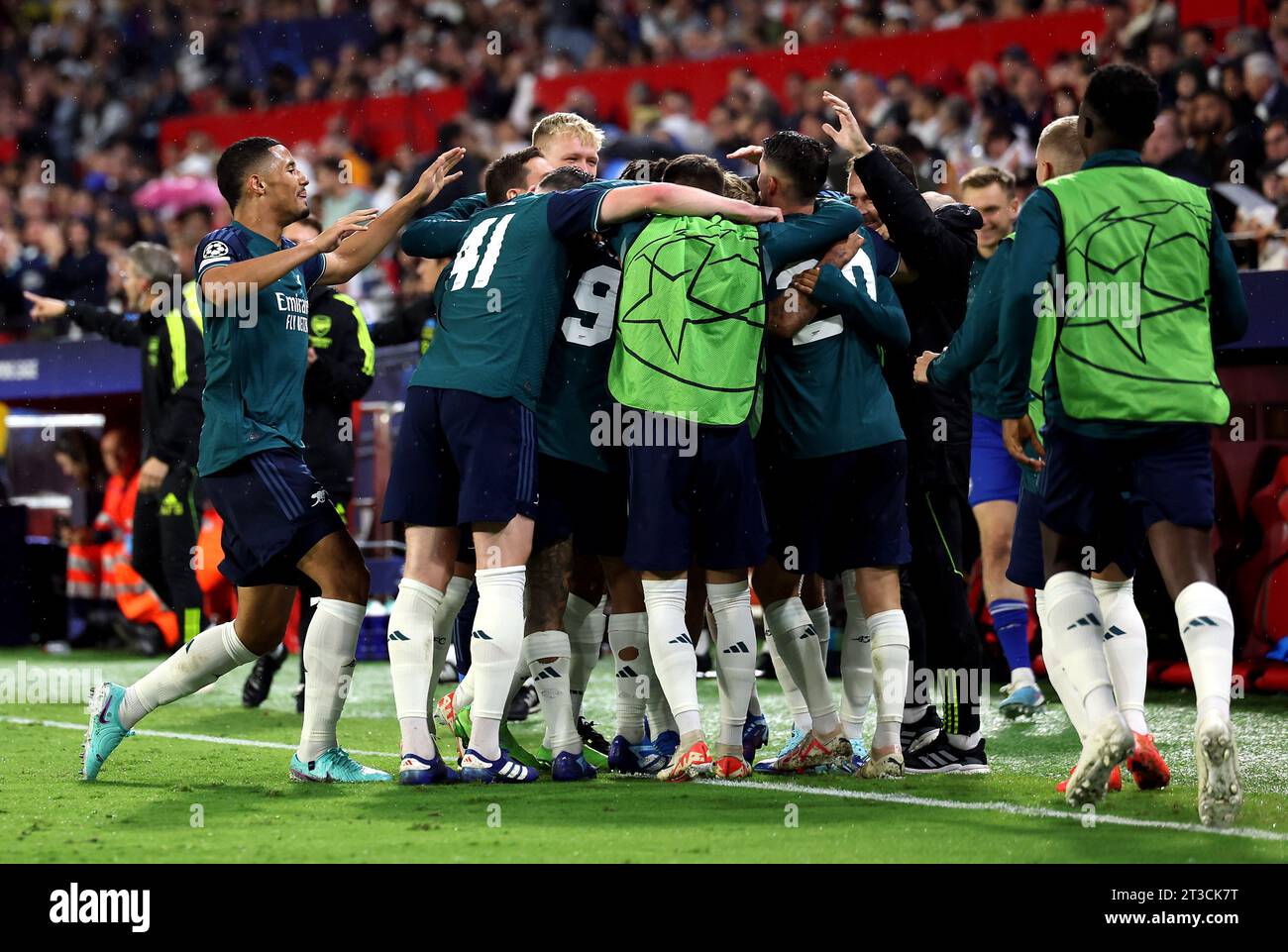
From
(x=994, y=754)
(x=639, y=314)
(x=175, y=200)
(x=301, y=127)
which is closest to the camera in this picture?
(x=639, y=314)

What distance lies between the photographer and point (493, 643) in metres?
4.86

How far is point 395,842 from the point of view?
385 centimetres

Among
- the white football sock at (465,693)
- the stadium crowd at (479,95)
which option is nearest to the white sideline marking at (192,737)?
the white football sock at (465,693)

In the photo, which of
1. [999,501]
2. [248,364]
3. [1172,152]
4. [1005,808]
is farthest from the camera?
[1172,152]

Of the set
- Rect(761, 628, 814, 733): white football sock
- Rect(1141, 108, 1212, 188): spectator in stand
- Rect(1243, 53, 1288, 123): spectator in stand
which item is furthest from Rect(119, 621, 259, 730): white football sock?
Rect(1243, 53, 1288, 123): spectator in stand

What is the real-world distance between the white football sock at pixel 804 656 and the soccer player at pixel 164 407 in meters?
3.85

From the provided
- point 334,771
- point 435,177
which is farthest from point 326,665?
point 435,177

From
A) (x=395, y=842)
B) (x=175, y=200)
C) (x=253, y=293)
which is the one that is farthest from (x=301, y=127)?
(x=395, y=842)

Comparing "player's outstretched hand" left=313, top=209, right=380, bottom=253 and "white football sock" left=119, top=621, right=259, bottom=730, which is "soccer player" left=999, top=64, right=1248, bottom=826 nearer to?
"player's outstretched hand" left=313, top=209, right=380, bottom=253

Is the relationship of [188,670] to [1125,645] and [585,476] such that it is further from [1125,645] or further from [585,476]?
[1125,645]

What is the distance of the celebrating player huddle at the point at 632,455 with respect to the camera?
488cm

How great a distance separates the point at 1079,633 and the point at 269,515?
237 cm
